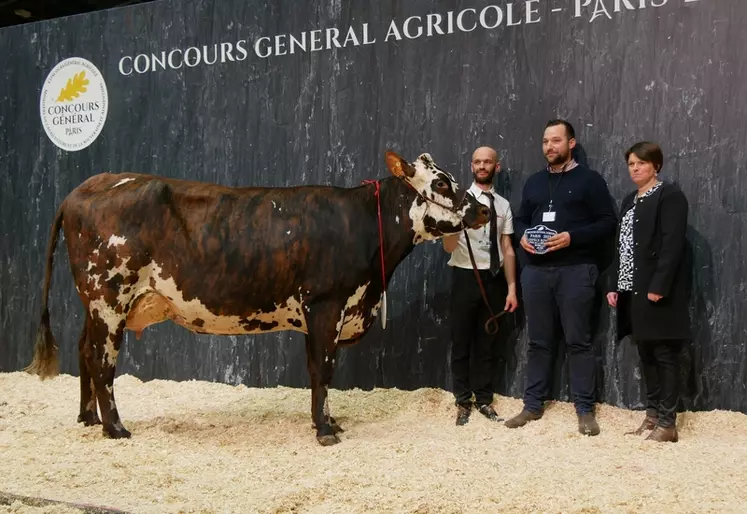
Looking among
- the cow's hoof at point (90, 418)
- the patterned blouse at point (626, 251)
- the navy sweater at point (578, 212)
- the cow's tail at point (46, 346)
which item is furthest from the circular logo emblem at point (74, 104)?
the patterned blouse at point (626, 251)

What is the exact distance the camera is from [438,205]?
14.0 ft

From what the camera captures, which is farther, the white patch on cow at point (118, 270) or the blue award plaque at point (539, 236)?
the blue award plaque at point (539, 236)

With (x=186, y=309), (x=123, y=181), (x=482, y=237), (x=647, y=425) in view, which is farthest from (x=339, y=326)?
(x=647, y=425)

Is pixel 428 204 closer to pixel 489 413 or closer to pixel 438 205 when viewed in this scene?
pixel 438 205

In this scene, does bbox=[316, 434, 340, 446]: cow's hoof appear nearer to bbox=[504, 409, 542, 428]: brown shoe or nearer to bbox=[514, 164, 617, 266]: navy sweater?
bbox=[504, 409, 542, 428]: brown shoe

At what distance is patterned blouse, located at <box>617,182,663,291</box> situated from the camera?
4312 mm

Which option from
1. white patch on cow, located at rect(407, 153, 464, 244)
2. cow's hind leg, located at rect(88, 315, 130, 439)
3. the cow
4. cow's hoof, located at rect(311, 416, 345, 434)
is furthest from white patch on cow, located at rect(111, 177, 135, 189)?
cow's hoof, located at rect(311, 416, 345, 434)

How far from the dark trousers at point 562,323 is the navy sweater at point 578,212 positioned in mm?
66

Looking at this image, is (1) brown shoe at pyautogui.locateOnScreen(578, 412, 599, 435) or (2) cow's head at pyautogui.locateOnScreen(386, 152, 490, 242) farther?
(1) brown shoe at pyautogui.locateOnScreen(578, 412, 599, 435)

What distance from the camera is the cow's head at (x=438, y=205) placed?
168 inches

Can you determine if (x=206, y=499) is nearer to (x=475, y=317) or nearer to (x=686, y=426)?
(x=475, y=317)

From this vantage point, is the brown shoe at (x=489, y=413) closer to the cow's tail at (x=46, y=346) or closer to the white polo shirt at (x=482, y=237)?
the white polo shirt at (x=482, y=237)

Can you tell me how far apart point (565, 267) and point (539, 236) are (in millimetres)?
229

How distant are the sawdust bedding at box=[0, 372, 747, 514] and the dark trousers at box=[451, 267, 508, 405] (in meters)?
0.19
